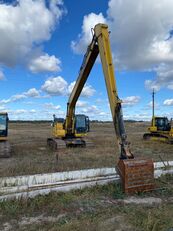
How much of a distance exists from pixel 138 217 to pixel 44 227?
1842 mm

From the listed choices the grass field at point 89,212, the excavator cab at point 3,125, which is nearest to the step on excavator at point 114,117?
the grass field at point 89,212

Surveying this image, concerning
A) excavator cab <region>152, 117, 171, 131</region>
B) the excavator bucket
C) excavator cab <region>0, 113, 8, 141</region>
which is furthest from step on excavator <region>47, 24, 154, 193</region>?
excavator cab <region>152, 117, 171, 131</region>

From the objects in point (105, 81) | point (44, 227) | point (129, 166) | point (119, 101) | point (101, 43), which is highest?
point (101, 43)

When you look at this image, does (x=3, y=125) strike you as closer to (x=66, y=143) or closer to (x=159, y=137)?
(x=66, y=143)

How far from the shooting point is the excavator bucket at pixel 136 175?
25.6 feet

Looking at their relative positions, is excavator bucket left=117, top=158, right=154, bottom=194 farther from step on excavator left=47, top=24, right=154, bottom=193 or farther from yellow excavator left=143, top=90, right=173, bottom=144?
yellow excavator left=143, top=90, right=173, bottom=144

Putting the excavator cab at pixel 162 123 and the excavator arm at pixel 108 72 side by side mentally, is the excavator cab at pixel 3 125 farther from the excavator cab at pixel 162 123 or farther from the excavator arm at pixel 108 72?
the excavator cab at pixel 162 123

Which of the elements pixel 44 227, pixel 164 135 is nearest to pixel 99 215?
pixel 44 227

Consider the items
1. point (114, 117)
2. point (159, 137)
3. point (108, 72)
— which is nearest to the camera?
point (114, 117)

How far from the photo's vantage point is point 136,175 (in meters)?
7.94

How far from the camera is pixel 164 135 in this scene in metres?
24.2

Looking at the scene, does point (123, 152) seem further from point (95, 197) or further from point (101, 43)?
point (101, 43)

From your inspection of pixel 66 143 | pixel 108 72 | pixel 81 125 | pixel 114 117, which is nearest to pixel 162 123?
pixel 81 125

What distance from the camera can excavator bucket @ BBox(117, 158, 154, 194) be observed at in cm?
779
